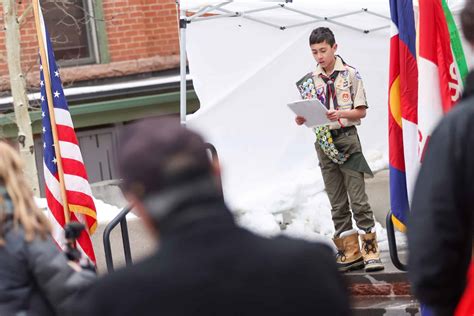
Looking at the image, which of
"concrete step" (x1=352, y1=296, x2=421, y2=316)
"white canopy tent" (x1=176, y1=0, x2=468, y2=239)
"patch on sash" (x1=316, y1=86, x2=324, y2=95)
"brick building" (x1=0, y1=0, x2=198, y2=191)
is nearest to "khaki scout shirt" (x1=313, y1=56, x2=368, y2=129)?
"patch on sash" (x1=316, y1=86, x2=324, y2=95)

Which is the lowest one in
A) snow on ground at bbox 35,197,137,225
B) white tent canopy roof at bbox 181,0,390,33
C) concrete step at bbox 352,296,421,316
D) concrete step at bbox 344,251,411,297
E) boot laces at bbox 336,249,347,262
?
concrete step at bbox 352,296,421,316

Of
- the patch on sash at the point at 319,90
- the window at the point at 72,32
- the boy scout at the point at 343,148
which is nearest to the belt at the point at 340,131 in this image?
the boy scout at the point at 343,148

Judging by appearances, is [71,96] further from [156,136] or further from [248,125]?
[156,136]

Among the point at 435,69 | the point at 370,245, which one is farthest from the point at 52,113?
the point at 435,69

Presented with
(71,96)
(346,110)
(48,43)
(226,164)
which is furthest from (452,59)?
(71,96)

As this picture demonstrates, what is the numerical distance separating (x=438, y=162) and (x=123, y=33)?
32.3ft

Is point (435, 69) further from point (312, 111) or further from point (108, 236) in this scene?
point (108, 236)

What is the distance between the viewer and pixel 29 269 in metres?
3.76

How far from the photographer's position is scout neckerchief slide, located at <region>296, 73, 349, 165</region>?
799 cm

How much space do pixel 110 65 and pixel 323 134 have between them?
5.27 m

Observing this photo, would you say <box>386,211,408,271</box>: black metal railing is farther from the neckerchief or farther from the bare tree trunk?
the bare tree trunk

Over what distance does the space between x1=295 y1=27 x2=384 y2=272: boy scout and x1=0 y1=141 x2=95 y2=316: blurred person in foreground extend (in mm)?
4176

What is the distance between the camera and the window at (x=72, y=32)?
12695 millimetres

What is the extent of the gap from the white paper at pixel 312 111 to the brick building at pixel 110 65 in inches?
201
